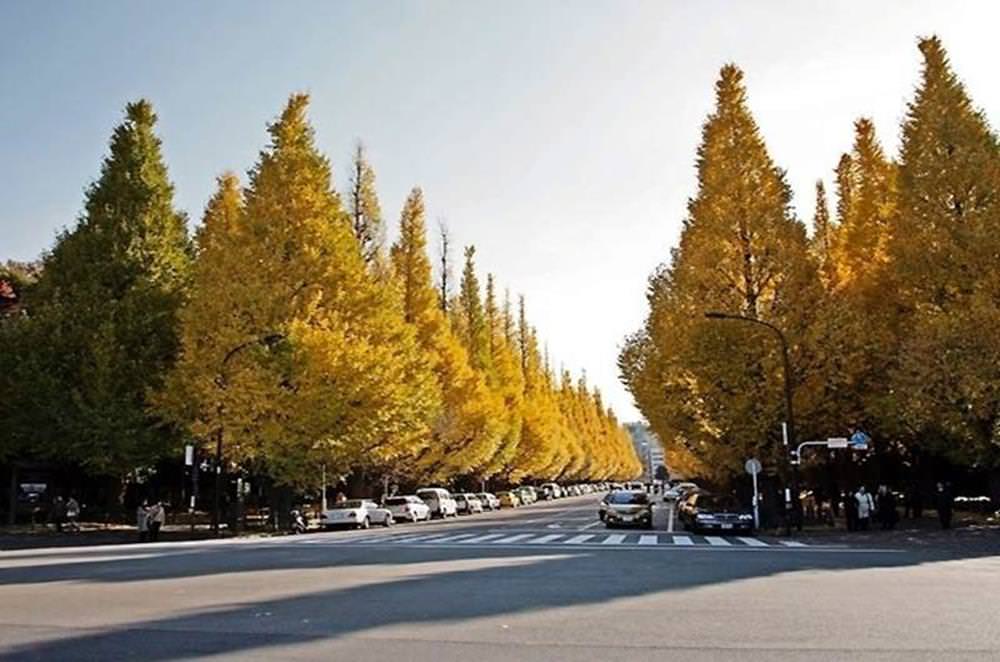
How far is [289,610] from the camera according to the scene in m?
12.2

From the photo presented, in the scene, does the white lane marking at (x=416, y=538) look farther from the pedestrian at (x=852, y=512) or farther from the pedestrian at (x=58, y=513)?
the pedestrian at (x=58, y=513)

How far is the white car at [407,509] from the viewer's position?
4978 centimetres

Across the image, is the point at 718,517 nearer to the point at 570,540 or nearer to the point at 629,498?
the point at 570,540

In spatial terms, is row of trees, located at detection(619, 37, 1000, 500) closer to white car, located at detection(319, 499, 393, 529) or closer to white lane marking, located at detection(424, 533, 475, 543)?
white lane marking, located at detection(424, 533, 475, 543)

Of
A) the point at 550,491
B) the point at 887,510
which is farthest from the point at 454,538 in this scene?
the point at 550,491

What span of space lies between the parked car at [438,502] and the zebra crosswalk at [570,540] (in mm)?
21177

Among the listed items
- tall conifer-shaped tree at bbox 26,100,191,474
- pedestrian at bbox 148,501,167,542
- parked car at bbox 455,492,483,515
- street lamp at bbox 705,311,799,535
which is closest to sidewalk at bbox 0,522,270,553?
pedestrian at bbox 148,501,167,542

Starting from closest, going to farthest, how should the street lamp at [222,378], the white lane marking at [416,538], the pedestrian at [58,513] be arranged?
1. the white lane marking at [416,538]
2. the street lamp at [222,378]
3. the pedestrian at [58,513]

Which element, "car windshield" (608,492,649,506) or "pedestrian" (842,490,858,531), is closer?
"pedestrian" (842,490,858,531)

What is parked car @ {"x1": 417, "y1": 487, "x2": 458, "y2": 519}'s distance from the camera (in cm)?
5481

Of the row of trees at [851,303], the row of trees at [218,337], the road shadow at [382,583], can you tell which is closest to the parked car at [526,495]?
the row of trees at [218,337]

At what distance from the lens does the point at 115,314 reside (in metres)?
39.8

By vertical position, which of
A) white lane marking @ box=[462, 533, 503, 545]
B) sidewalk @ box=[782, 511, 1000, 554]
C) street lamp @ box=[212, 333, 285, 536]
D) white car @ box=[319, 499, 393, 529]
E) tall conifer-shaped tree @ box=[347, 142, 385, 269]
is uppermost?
tall conifer-shaped tree @ box=[347, 142, 385, 269]

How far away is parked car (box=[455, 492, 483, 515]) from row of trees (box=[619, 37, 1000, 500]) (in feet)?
76.0
